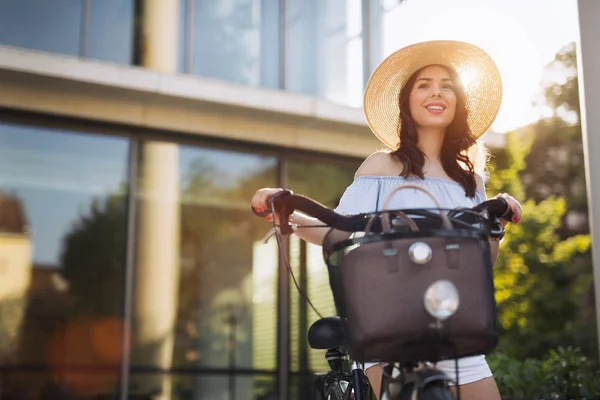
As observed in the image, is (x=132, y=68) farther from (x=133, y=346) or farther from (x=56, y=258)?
(x=133, y=346)

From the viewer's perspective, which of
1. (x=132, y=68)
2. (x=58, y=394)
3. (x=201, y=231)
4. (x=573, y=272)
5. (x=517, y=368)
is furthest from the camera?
(x=573, y=272)

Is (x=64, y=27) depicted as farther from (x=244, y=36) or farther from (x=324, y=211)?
(x=324, y=211)

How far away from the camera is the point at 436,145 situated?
2.86 m

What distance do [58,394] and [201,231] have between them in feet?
8.07

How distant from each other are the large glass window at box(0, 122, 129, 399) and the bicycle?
275 inches

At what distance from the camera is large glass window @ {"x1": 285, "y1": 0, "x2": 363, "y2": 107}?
31.7ft

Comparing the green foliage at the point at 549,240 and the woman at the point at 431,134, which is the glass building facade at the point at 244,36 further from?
the woman at the point at 431,134

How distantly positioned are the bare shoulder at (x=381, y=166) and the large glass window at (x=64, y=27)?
6631mm

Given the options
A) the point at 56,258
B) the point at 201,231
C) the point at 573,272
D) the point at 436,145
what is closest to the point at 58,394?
the point at 56,258

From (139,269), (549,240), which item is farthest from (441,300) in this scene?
(549,240)

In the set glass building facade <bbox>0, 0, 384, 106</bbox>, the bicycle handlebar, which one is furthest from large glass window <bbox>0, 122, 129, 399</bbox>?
the bicycle handlebar

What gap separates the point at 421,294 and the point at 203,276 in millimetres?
7841

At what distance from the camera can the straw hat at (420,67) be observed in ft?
9.47

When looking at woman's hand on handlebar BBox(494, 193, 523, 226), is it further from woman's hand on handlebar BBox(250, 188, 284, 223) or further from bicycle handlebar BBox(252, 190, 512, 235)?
woman's hand on handlebar BBox(250, 188, 284, 223)
